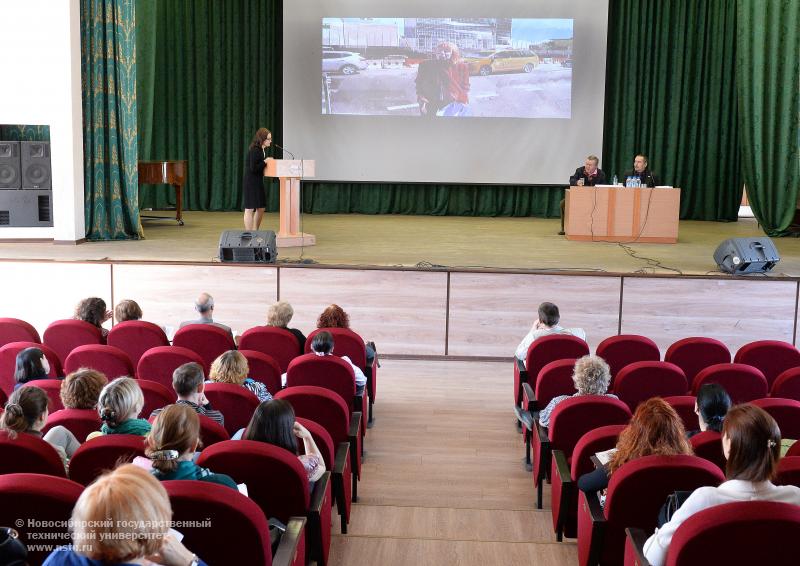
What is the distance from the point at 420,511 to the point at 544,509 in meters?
0.65

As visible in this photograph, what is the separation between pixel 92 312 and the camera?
5.85 meters

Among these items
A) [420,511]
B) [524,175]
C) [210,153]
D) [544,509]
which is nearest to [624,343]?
[544,509]

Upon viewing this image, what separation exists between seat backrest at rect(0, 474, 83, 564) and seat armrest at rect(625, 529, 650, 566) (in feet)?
5.60

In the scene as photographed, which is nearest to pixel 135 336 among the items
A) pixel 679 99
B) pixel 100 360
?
pixel 100 360

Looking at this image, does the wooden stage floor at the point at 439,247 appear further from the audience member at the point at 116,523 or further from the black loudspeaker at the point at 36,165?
the audience member at the point at 116,523

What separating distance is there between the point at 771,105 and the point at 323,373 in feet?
34.3

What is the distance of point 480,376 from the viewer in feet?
24.0

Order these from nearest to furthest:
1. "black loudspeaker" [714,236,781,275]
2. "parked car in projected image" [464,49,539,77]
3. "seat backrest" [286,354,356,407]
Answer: "seat backrest" [286,354,356,407]
"black loudspeaker" [714,236,781,275]
"parked car in projected image" [464,49,539,77]

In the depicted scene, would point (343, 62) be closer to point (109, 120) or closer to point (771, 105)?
point (109, 120)

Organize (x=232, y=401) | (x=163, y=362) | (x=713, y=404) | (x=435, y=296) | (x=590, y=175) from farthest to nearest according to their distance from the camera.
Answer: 1. (x=590, y=175)
2. (x=435, y=296)
3. (x=163, y=362)
4. (x=232, y=401)
5. (x=713, y=404)

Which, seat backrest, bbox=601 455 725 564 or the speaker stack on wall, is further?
the speaker stack on wall

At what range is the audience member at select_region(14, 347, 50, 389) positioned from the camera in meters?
4.32

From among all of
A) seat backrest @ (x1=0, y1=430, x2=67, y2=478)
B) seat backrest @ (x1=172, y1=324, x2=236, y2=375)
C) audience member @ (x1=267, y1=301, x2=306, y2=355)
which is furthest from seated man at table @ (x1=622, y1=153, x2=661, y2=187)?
seat backrest @ (x1=0, y1=430, x2=67, y2=478)

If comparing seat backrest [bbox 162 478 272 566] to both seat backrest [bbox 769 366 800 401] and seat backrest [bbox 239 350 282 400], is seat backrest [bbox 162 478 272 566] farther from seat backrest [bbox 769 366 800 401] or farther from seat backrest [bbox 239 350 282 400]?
seat backrest [bbox 769 366 800 401]
